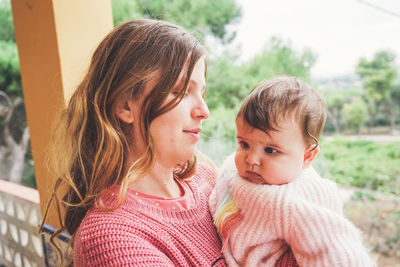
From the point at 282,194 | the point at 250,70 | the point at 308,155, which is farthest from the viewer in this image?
the point at 250,70

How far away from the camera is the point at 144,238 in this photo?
2.94 feet

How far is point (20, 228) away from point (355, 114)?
9.26ft

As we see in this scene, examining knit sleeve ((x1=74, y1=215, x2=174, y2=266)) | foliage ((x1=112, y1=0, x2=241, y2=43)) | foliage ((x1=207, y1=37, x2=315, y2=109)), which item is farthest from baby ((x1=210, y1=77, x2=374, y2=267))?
foliage ((x1=112, y1=0, x2=241, y2=43))

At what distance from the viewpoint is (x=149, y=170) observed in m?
1.05

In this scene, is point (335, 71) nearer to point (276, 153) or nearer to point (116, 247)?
point (276, 153)

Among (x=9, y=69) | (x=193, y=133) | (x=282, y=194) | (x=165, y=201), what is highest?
(x=193, y=133)

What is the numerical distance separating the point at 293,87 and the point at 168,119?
430mm

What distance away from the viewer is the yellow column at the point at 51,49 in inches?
57.2

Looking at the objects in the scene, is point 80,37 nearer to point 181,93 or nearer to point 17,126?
point 181,93

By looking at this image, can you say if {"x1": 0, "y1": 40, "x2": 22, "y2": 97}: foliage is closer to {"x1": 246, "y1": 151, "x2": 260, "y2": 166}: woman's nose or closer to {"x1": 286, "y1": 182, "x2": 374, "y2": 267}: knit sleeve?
{"x1": 246, "y1": 151, "x2": 260, "y2": 166}: woman's nose

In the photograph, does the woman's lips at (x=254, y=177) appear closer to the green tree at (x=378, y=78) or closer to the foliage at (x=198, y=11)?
the green tree at (x=378, y=78)

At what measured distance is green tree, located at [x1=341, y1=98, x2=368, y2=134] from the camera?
2664 mm

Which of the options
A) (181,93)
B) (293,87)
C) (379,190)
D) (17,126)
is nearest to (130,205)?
(181,93)

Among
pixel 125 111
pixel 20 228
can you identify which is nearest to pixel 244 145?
pixel 125 111
